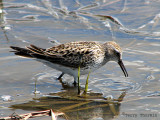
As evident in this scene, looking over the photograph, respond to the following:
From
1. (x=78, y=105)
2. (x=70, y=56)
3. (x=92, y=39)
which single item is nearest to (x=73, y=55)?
(x=70, y=56)

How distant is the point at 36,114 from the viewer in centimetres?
707

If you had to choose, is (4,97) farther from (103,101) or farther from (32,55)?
(103,101)

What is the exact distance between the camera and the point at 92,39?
12328 millimetres

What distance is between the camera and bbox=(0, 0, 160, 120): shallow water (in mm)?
8298

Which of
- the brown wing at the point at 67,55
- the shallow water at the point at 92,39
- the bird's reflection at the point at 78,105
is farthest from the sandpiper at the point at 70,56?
the bird's reflection at the point at 78,105

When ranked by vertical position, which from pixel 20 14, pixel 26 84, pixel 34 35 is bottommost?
pixel 26 84

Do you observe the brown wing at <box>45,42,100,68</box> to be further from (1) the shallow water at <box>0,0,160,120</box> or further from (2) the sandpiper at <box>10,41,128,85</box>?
(1) the shallow water at <box>0,0,160,120</box>

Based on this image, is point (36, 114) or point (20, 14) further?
point (20, 14)

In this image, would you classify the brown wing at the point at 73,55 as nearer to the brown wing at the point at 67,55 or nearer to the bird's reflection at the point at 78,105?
the brown wing at the point at 67,55

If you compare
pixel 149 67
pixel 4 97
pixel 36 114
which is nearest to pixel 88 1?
pixel 149 67

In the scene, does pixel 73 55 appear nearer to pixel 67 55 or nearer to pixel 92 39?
pixel 67 55

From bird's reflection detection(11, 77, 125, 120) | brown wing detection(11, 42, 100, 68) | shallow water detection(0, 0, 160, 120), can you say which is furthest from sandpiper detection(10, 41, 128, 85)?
bird's reflection detection(11, 77, 125, 120)

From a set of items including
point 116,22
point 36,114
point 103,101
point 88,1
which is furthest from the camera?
point 88,1

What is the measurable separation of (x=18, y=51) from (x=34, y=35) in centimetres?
333
